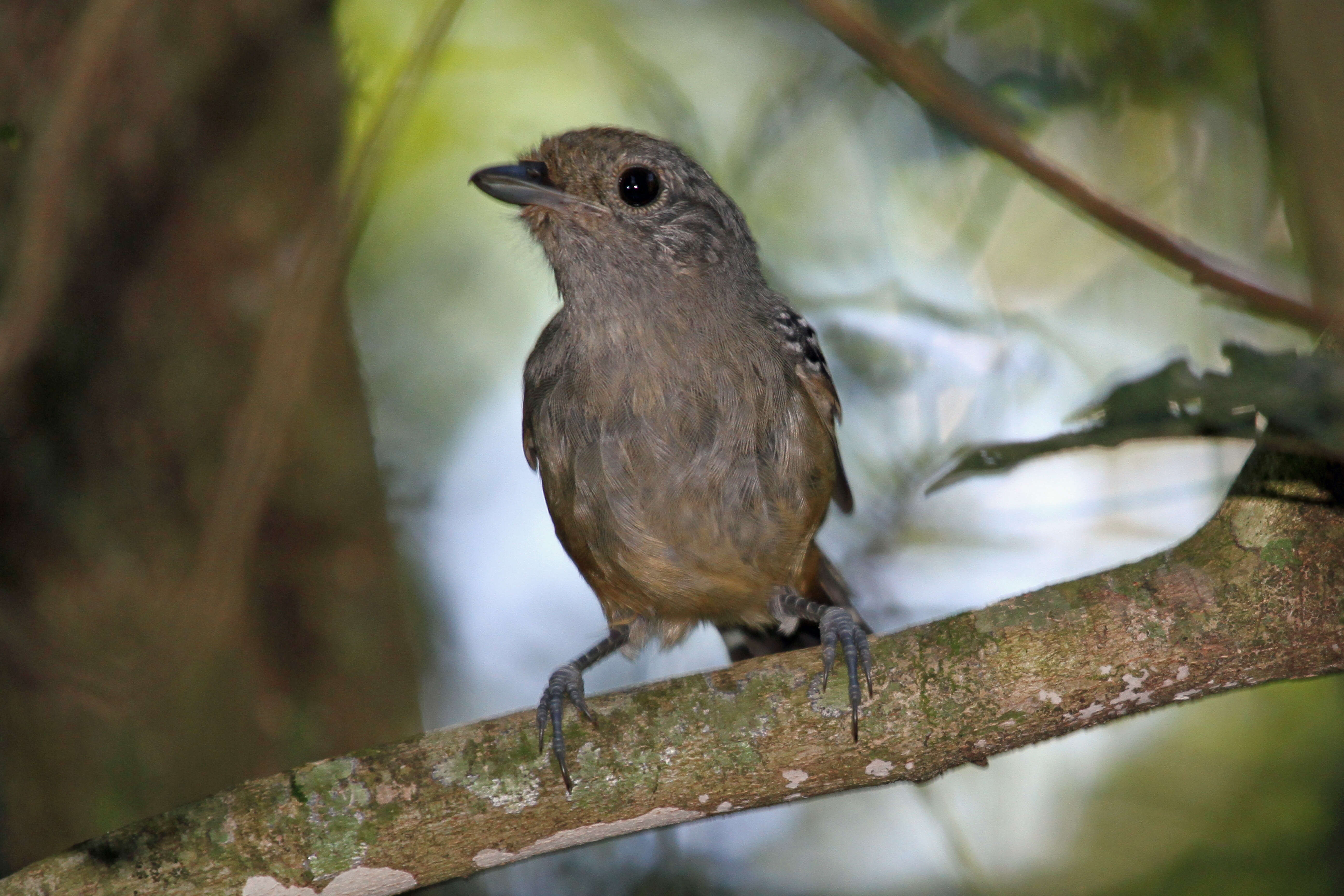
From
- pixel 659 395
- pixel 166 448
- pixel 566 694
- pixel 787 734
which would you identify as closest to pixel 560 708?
pixel 566 694

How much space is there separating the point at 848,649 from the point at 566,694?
2.79 ft

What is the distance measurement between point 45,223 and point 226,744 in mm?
1914

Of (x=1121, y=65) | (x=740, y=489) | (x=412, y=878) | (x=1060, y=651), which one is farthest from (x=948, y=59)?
(x=412, y=878)

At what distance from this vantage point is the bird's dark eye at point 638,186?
3.68 meters

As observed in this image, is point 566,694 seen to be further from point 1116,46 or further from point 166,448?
point 1116,46

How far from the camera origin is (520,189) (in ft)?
11.7

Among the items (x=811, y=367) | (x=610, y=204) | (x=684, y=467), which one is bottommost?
(x=684, y=467)

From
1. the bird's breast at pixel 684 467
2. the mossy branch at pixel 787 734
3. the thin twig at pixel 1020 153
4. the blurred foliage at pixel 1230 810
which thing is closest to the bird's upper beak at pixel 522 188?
the bird's breast at pixel 684 467

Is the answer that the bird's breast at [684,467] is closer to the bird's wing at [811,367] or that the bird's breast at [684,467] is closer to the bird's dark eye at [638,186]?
the bird's wing at [811,367]

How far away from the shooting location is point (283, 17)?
14.3 feet

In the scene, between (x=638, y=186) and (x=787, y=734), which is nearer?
(x=787, y=734)

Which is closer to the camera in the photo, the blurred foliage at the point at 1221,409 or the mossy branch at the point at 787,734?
the blurred foliage at the point at 1221,409

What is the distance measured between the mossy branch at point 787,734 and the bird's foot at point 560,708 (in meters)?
0.02

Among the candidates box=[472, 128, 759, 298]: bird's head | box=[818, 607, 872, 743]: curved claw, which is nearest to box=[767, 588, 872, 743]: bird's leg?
box=[818, 607, 872, 743]: curved claw
